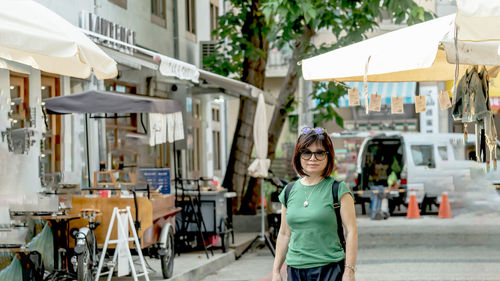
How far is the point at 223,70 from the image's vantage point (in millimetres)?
21438

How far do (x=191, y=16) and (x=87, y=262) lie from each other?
14.0 metres

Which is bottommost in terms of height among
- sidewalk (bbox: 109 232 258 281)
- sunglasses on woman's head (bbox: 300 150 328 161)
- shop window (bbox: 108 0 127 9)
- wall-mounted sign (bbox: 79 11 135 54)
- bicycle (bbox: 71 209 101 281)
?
sidewalk (bbox: 109 232 258 281)

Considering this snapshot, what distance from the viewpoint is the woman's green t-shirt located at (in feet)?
19.9

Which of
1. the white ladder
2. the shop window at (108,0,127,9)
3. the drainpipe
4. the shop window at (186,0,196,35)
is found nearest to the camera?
the white ladder

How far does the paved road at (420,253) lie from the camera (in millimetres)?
13227

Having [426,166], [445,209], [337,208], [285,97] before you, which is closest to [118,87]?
[285,97]

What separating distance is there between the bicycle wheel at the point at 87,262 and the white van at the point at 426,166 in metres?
15.5

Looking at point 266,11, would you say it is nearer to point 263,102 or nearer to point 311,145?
point 263,102

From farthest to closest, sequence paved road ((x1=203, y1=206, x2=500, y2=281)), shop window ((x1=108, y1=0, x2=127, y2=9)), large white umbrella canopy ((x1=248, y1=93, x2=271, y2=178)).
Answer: shop window ((x1=108, y1=0, x2=127, y2=9))
large white umbrella canopy ((x1=248, y1=93, x2=271, y2=178))
paved road ((x1=203, y1=206, x2=500, y2=281))

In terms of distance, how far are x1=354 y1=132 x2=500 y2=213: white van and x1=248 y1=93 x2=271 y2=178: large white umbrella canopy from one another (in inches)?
358

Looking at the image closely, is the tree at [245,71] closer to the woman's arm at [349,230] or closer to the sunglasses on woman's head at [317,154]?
the sunglasses on woman's head at [317,154]

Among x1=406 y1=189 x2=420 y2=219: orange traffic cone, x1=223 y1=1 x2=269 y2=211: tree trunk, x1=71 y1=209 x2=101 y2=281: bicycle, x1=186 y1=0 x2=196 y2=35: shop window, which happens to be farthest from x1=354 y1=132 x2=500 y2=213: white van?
x1=71 y1=209 x2=101 y2=281: bicycle

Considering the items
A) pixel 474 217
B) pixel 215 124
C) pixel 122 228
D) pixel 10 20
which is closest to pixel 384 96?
pixel 215 124

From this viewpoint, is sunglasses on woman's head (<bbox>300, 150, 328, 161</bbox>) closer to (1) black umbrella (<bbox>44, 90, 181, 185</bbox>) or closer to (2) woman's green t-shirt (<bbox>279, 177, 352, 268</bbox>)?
(2) woman's green t-shirt (<bbox>279, 177, 352, 268</bbox>)
